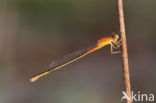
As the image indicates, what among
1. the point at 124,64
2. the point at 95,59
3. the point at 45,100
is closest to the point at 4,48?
the point at 45,100

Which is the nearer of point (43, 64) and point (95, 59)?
point (43, 64)

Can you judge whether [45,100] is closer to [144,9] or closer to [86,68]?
[86,68]

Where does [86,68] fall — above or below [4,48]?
below

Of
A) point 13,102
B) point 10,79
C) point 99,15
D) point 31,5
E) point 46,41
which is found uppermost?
point 31,5

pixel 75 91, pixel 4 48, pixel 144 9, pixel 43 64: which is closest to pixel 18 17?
pixel 4 48

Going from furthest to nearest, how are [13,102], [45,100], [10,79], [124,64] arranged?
[10,79], [13,102], [45,100], [124,64]

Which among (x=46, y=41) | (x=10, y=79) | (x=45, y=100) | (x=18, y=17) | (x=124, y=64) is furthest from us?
(x=46, y=41)

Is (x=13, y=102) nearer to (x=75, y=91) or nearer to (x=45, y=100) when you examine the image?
(x=45, y=100)
